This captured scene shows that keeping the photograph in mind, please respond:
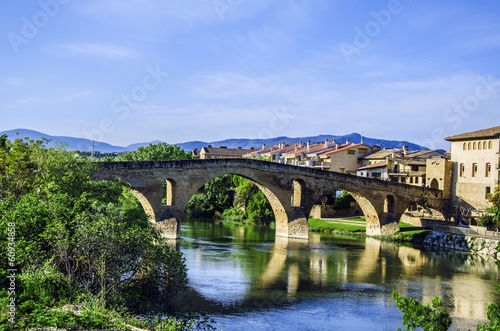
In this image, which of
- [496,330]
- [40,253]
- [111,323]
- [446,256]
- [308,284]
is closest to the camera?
[496,330]

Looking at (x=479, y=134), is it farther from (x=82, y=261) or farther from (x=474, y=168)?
(x=82, y=261)

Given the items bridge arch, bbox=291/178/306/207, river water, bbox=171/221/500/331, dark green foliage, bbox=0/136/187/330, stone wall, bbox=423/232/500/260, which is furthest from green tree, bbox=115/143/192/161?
dark green foliage, bbox=0/136/187/330

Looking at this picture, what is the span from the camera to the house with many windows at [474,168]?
45.8 m

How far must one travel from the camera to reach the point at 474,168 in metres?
47.8

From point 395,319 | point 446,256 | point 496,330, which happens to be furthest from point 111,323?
point 446,256

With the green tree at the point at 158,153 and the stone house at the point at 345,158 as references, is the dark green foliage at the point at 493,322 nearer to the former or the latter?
the stone house at the point at 345,158

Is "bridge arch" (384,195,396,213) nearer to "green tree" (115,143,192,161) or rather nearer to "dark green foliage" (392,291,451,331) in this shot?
"green tree" (115,143,192,161)

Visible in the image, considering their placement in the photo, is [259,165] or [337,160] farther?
[337,160]

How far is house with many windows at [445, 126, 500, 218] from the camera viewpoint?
4578cm

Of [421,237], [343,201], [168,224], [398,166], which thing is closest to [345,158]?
[398,166]

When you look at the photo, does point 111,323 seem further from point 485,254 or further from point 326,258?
point 485,254

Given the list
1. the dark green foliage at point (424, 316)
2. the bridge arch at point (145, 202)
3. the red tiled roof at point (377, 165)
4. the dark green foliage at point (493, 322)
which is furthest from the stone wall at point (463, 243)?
the dark green foliage at point (424, 316)

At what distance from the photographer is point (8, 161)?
28.6 meters

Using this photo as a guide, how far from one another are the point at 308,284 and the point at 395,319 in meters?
6.74
